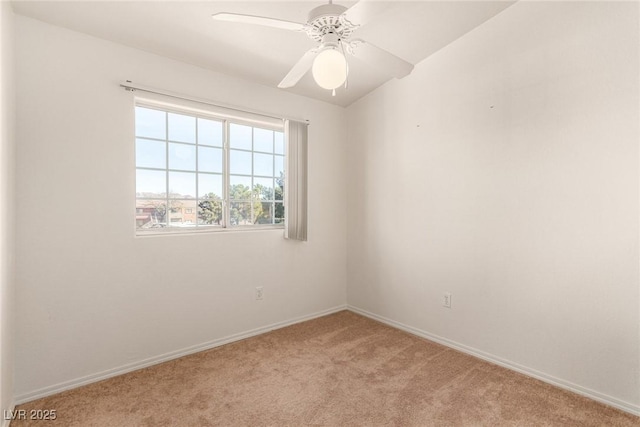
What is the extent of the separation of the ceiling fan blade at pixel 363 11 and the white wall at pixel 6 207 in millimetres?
1705

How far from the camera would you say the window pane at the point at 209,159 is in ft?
9.05

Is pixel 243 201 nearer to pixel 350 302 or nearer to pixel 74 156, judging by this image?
pixel 74 156

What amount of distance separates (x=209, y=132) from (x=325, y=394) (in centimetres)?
224

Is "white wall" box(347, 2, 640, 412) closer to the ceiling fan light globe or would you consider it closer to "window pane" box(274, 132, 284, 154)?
"window pane" box(274, 132, 284, 154)

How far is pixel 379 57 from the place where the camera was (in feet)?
5.51

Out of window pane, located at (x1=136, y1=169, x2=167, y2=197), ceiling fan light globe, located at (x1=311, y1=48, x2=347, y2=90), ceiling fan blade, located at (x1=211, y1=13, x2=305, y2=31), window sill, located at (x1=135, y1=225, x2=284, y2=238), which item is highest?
ceiling fan blade, located at (x1=211, y1=13, x2=305, y2=31)

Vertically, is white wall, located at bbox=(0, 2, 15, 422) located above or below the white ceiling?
below

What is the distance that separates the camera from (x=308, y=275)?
3.41 metres

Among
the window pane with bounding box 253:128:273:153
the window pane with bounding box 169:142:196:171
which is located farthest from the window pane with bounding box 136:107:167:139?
the window pane with bounding box 253:128:273:153

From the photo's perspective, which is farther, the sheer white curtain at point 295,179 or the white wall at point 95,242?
the sheer white curtain at point 295,179

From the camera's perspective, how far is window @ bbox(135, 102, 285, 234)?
8.23 feet

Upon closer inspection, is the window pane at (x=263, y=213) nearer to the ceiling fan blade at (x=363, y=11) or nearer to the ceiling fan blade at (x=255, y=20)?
the ceiling fan blade at (x=255, y=20)

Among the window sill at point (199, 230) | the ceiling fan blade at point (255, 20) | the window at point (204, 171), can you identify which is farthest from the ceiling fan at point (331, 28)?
the window sill at point (199, 230)

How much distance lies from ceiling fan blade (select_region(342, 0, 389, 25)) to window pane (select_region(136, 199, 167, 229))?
1.97 m
